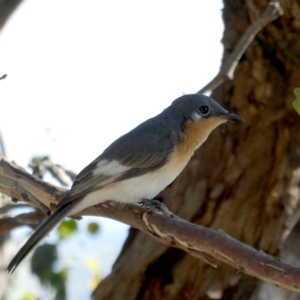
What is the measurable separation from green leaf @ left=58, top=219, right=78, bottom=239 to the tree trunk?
16.2 inches

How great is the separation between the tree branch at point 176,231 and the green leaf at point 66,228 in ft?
2.94

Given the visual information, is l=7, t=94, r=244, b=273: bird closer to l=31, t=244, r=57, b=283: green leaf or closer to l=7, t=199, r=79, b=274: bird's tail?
l=7, t=199, r=79, b=274: bird's tail

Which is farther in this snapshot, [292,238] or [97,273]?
[97,273]

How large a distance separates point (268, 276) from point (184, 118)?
1621 mm

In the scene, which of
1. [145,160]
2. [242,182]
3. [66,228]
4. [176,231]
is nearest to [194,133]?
[145,160]

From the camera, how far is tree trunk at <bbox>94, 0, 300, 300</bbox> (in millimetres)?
3918

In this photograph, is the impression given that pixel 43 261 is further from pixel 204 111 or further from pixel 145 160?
pixel 204 111

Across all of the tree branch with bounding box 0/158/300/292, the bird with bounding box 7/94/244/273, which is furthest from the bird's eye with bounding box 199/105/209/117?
the tree branch with bounding box 0/158/300/292

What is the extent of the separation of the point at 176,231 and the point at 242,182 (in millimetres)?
1667

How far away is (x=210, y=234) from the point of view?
2.38 meters

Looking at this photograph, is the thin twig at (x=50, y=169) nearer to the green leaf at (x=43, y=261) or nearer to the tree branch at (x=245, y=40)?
the green leaf at (x=43, y=261)

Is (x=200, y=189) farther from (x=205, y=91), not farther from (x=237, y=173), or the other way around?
(x=205, y=91)

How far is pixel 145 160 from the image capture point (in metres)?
3.28

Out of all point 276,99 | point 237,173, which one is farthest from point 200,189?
point 276,99
